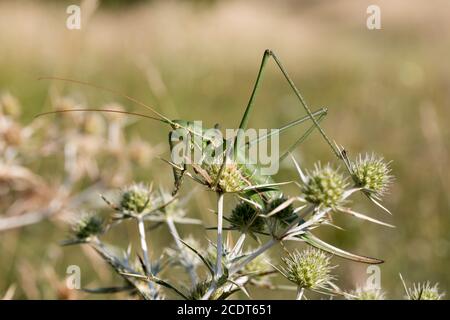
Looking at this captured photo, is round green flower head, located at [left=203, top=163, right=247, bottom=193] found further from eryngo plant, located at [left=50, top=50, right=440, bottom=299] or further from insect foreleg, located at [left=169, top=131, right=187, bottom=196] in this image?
insect foreleg, located at [left=169, top=131, right=187, bottom=196]

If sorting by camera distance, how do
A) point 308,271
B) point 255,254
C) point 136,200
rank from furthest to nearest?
point 136,200 → point 308,271 → point 255,254

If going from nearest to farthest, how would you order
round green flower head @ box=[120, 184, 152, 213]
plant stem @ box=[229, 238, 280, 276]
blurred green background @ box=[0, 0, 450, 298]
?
plant stem @ box=[229, 238, 280, 276]
round green flower head @ box=[120, 184, 152, 213]
blurred green background @ box=[0, 0, 450, 298]

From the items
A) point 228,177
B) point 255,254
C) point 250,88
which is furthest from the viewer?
point 250,88

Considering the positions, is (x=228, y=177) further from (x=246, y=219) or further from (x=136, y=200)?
(x=136, y=200)

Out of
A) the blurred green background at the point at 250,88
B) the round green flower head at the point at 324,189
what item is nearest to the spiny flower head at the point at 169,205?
the blurred green background at the point at 250,88

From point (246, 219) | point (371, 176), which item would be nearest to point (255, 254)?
point (246, 219)

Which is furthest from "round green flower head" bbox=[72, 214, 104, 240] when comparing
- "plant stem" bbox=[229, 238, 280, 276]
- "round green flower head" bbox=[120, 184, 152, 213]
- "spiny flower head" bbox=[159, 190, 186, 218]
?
"plant stem" bbox=[229, 238, 280, 276]

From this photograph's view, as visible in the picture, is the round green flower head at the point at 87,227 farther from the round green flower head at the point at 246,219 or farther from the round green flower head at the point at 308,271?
the round green flower head at the point at 308,271
